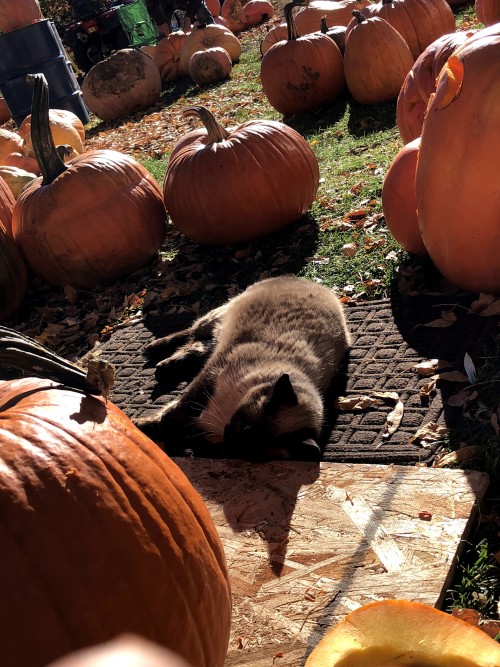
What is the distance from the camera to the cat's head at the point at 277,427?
3.70 meters

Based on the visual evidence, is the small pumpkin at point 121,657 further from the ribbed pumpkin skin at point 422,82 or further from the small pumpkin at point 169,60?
the small pumpkin at point 169,60

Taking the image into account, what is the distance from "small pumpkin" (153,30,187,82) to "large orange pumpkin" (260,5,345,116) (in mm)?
7644

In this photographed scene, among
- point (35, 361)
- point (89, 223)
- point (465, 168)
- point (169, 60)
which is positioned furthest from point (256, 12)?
point (35, 361)

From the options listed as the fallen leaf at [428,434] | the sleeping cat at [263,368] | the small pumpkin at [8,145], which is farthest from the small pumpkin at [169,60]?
the fallen leaf at [428,434]

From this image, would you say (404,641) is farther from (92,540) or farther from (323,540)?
Answer: (323,540)

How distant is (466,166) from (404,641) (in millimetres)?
2924

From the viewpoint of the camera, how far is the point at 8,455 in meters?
1.96

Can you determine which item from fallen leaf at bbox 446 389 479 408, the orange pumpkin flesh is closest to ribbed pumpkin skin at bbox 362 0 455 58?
fallen leaf at bbox 446 389 479 408

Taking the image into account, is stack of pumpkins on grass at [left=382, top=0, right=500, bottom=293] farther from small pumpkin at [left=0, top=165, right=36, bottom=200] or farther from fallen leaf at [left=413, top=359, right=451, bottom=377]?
small pumpkin at [left=0, top=165, right=36, bottom=200]

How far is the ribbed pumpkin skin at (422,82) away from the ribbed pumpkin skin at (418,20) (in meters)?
4.72

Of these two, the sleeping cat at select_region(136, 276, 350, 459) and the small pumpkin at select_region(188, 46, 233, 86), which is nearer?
the sleeping cat at select_region(136, 276, 350, 459)

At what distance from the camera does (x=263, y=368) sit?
13.8 ft

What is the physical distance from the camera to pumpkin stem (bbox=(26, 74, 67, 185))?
5945mm

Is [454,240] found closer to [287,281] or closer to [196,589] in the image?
[287,281]
